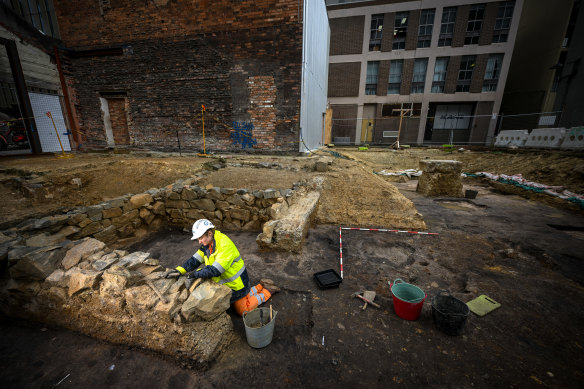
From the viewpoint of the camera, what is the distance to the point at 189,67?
A: 9164mm

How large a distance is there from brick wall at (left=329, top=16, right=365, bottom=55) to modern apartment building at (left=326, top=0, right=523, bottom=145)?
8cm

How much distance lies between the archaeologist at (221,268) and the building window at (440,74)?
2426 cm

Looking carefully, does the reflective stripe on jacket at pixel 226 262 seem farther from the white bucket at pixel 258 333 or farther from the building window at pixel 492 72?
the building window at pixel 492 72

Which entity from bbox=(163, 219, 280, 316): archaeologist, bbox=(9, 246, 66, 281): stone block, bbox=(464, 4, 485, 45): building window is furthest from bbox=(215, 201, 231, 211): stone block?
bbox=(464, 4, 485, 45): building window

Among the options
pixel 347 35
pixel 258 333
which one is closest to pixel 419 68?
pixel 347 35

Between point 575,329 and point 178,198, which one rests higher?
point 178,198

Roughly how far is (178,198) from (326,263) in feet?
13.7

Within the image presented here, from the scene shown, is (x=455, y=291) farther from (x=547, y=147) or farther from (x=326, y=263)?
(x=547, y=147)

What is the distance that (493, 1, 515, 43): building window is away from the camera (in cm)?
1766

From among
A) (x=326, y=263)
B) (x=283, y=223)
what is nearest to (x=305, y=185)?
(x=283, y=223)

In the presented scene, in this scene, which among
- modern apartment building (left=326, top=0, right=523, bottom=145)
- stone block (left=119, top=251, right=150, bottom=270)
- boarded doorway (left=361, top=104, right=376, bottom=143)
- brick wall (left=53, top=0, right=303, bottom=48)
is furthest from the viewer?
boarded doorway (left=361, top=104, right=376, bottom=143)

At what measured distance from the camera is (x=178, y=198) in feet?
18.5

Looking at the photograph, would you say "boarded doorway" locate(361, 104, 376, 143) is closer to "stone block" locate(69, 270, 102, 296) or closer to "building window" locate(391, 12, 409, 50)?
"building window" locate(391, 12, 409, 50)

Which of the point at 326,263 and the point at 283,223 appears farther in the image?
the point at 283,223
